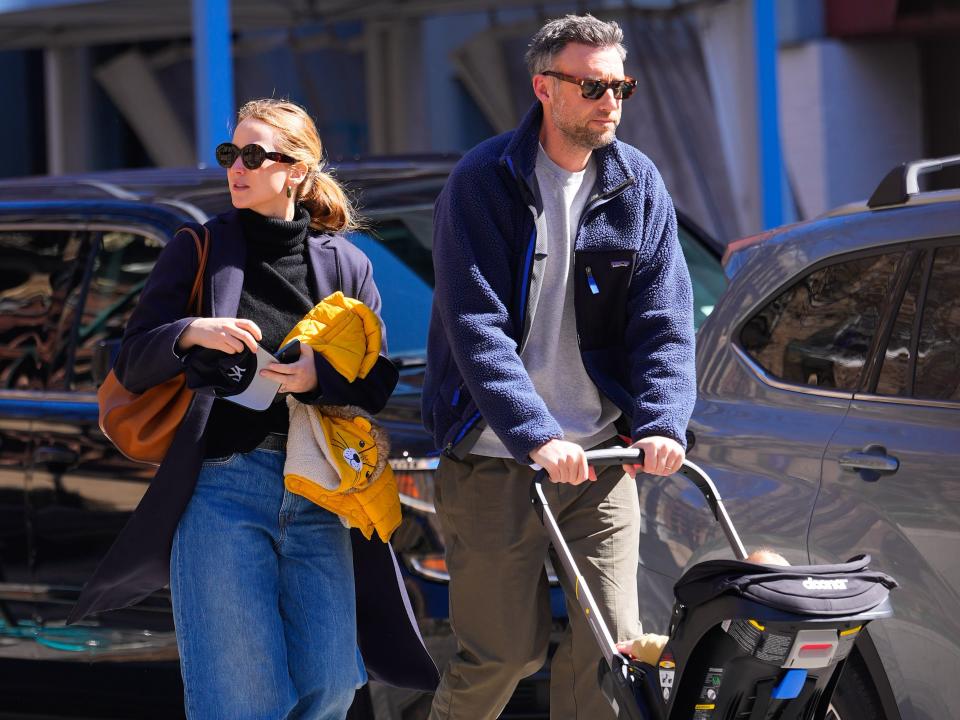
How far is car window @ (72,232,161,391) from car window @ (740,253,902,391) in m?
2.13

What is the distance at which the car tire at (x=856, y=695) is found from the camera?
3680mm

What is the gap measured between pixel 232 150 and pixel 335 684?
1.26 m

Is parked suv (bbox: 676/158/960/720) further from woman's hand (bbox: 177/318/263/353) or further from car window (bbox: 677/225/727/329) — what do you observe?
woman's hand (bbox: 177/318/263/353)

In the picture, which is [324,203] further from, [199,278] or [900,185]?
[900,185]

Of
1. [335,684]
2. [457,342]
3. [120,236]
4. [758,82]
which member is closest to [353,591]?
[335,684]

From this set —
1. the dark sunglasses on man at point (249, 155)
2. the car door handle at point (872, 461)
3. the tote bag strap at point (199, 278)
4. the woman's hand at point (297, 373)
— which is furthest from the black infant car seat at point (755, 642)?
the dark sunglasses on man at point (249, 155)

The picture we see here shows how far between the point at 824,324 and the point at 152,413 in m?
1.69

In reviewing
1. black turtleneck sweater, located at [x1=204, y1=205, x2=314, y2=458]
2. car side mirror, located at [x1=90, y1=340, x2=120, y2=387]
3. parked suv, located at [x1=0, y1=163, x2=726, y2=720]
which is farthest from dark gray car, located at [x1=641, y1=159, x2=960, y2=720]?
car side mirror, located at [x1=90, y1=340, x2=120, y2=387]

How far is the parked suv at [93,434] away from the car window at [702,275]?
17mm

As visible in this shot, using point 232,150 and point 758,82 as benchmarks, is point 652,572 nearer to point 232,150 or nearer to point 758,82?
point 232,150

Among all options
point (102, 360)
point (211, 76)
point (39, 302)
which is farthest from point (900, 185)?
point (211, 76)

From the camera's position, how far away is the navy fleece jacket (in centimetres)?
344

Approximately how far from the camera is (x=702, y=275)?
5.82 meters

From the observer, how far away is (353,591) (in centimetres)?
380
